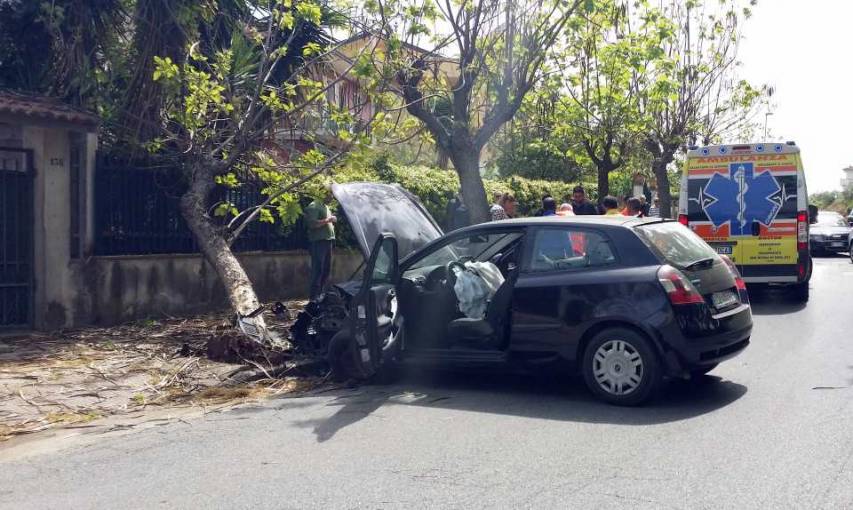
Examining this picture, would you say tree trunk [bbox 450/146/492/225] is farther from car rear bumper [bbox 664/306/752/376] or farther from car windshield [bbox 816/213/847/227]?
car windshield [bbox 816/213/847/227]

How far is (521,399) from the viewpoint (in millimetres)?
7309

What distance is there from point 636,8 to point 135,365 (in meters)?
11.5

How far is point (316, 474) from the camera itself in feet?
17.6

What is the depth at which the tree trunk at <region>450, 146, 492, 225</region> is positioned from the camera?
13.0m

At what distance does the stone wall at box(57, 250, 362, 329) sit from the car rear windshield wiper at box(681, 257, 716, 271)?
7.52 meters

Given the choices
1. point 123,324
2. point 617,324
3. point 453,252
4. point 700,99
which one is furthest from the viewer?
point 700,99

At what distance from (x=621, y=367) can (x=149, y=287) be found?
720cm

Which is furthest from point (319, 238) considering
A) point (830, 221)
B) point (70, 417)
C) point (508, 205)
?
point (830, 221)

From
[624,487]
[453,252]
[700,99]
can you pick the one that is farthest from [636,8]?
[624,487]

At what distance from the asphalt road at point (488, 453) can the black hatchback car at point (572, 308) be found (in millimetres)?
355

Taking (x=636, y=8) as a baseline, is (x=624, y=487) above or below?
below

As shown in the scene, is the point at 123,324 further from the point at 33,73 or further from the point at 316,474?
the point at 316,474

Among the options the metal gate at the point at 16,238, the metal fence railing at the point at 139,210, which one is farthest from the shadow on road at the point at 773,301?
the metal gate at the point at 16,238

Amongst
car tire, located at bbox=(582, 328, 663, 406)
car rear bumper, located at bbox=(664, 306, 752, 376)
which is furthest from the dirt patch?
car rear bumper, located at bbox=(664, 306, 752, 376)
